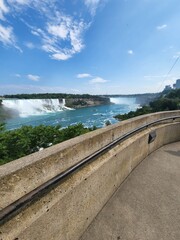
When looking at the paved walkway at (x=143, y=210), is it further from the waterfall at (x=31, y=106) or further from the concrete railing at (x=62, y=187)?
the waterfall at (x=31, y=106)

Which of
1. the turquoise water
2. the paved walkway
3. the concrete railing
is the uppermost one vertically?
the concrete railing

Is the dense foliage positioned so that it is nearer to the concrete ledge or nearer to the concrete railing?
the concrete railing

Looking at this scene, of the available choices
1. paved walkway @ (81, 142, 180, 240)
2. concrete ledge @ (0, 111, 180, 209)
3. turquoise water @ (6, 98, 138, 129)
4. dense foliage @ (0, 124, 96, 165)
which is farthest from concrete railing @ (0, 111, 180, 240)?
turquoise water @ (6, 98, 138, 129)

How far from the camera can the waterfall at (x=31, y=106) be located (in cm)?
8750

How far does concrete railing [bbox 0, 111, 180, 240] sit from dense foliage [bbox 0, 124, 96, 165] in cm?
1168

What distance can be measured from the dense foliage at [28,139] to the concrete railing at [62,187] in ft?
38.3

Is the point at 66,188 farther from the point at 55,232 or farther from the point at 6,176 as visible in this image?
the point at 6,176

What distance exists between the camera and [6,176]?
61.4 inches

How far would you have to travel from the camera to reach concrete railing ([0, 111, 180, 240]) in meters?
1.57

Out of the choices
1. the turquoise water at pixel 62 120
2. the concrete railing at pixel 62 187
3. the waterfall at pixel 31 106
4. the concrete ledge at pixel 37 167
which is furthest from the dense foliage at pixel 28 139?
the waterfall at pixel 31 106

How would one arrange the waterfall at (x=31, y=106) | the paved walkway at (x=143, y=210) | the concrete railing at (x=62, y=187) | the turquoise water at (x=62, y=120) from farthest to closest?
1. the waterfall at (x=31, y=106)
2. the turquoise water at (x=62, y=120)
3. the paved walkway at (x=143, y=210)
4. the concrete railing at (x=62, y=187)

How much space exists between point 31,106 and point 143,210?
101 m

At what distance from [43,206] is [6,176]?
476mm

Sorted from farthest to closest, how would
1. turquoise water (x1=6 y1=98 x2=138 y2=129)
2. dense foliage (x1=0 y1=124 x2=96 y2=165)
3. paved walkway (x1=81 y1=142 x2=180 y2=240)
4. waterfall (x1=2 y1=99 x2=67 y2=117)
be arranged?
waterfall (x1=2 y1=99 x2=67 y2=117) < turquoise water (x1=6 y1=98 x2=138 y2=129) < dense foliage (x1=0 y1=124 x2=96 y2=165) < paved walkway (x1=81 y1=142 x2=180 y2=240)
